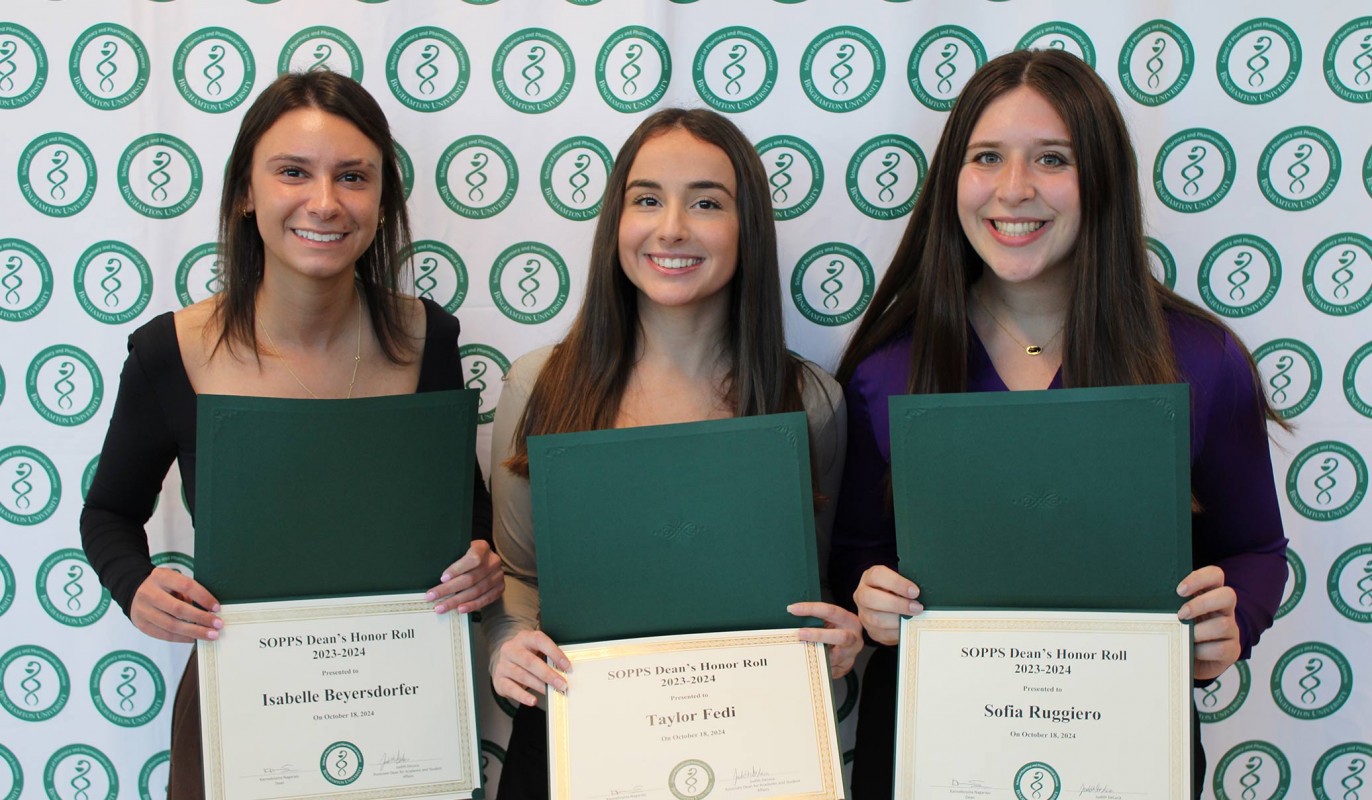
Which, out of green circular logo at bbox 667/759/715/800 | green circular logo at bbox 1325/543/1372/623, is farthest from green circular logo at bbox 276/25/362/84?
green circular logo at bbox 1325/543/1372/623

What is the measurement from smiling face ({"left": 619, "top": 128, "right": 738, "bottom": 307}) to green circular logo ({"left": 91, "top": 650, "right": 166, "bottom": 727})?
146 cm

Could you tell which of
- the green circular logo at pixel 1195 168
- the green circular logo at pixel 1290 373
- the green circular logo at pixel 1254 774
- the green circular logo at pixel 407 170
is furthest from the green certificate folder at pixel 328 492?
the green circular logo at pixel 1254 774

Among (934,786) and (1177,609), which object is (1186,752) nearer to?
(1177,609)

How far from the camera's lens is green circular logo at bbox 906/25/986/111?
1998 millimetres

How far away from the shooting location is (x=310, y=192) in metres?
1.57

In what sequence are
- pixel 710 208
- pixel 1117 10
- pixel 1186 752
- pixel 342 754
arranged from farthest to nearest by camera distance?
pixel 1117 10 < pixel 710 208 < pixel 342 754 < pixel 1186 752

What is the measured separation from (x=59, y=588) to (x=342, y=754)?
1136 millimetres

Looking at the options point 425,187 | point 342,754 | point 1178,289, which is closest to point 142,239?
point 425,187

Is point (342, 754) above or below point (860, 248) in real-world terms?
below

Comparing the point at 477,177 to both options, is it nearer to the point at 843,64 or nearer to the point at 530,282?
the point at 530,282

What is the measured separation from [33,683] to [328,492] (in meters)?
1.27

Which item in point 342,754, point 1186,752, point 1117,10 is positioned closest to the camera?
point 1186,752

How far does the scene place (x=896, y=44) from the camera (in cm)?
200

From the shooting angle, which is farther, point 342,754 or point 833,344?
point 833,344
